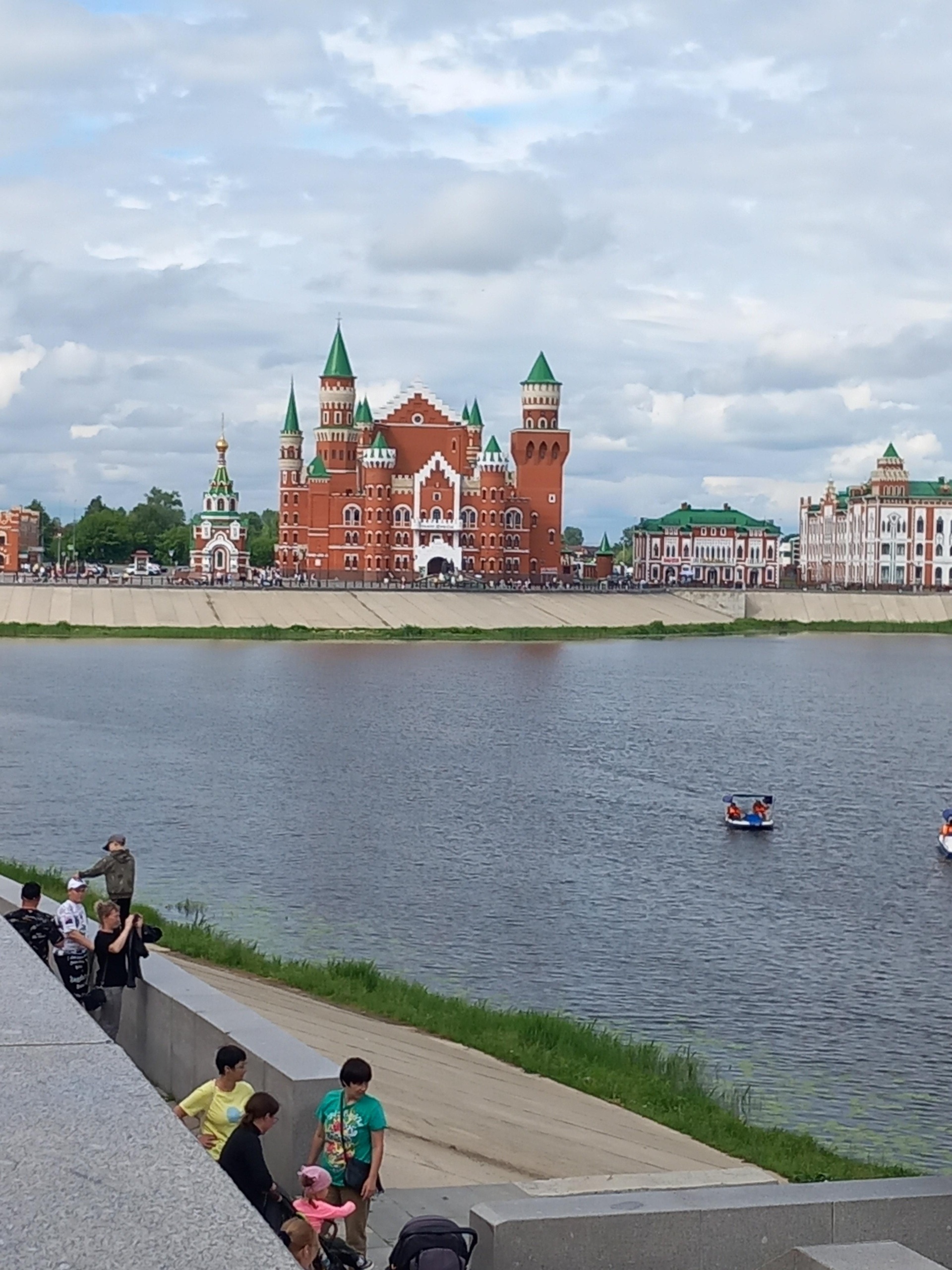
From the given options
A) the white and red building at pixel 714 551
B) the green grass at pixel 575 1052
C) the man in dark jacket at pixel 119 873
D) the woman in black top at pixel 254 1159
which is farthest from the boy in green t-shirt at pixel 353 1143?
the white and red building at pixel 714 551

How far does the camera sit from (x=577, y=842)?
36.6 metres

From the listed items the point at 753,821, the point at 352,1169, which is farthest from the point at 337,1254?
the point at 753,821

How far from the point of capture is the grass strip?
339 ft

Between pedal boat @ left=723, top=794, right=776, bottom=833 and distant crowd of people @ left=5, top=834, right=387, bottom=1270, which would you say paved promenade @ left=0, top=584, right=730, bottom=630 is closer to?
pedal boat @ left=723, top=794, right=776, bottom=833

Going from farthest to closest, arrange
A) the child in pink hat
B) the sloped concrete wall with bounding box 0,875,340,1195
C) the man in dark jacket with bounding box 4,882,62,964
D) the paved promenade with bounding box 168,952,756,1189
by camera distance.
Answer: the man in dark jacket with bounding box 4,882,62,964, the paved promenade with bounding box 168,952,756,1189, the sloped concrete wall with bounding box 0,875,340,1195, the child in pink hat

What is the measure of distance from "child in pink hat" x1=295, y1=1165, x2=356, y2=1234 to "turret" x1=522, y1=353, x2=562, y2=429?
133 metres

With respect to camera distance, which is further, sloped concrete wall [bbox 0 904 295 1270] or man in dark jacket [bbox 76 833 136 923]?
man in dark jacket [bbox 76 833 136 923]

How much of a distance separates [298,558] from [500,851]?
107530 millimetres

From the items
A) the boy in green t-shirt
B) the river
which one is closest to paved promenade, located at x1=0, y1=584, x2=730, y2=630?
the river

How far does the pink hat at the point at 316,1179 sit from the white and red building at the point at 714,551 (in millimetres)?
171139

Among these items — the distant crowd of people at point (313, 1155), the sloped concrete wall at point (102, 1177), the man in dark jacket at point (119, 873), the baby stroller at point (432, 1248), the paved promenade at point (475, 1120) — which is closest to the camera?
the sloped concrete wall at point (102, 1177)

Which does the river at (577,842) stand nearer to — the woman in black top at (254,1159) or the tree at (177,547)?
the woman in black top at (254,1159)

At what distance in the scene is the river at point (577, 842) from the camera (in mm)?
21672

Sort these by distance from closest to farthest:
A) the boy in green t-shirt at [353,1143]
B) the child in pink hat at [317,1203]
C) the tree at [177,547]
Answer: the child in pink hat at [317,1203]
the boy in green t-shirt at [353,1143]
the tree at [177,547]
